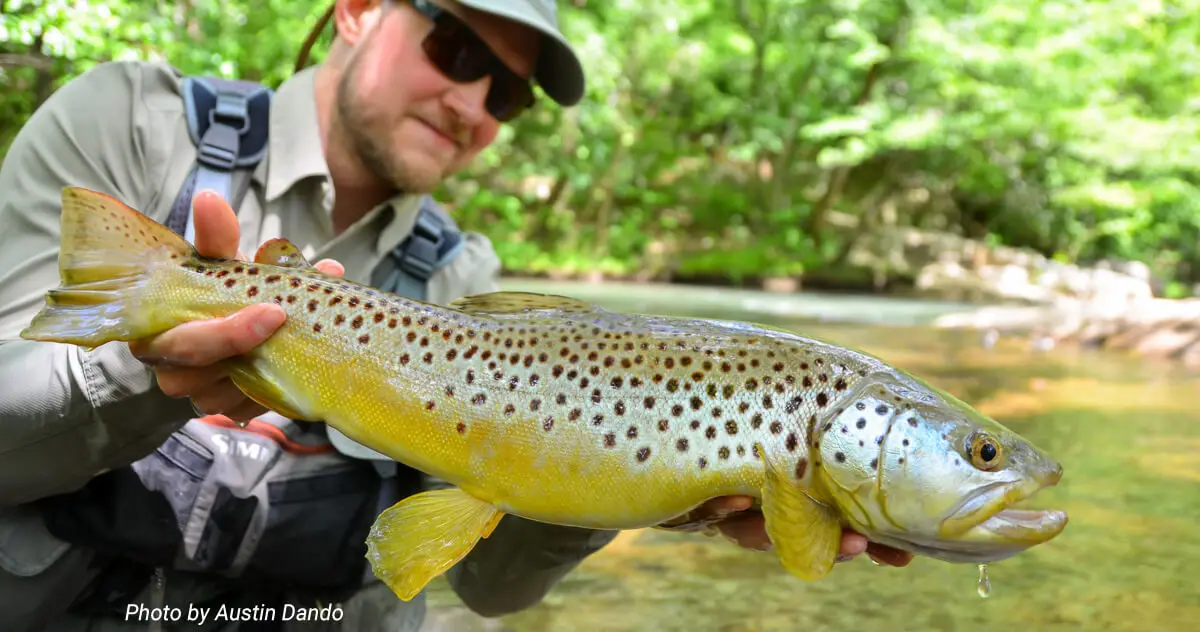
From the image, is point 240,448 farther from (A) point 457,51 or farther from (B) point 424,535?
(A) point 457,51

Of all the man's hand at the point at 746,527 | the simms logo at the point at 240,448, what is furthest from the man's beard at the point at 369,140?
the man's hand at the point at 746,527

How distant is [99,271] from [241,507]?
1079mm

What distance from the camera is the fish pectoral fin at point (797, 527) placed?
1756mm

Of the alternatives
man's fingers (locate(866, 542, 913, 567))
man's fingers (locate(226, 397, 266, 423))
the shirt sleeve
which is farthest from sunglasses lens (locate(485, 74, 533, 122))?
man's fingers (locate(866, 542, 913, 567))

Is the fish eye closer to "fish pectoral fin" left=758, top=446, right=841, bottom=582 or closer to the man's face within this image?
"fish pectoral fin" left=758, top=446, right=841, bottom=582

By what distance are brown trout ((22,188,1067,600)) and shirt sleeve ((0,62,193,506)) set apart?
32cm

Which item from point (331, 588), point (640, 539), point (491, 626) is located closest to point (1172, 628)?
point (640, 539)

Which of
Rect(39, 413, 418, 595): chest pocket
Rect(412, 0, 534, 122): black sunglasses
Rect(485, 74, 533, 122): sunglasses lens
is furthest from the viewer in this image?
Rect(485, 74, 533, 122): sunglasses lens

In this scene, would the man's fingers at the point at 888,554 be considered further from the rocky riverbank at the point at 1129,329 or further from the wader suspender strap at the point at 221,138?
the rocky riverbank at the point at 1129,329

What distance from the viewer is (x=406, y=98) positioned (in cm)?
298

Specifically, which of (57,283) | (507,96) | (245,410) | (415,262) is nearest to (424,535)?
(245,410)

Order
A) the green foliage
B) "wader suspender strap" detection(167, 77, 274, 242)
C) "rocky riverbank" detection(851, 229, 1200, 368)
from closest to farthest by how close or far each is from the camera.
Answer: "wader suspender strap" detection(167, 77, 274, 242) → "rocky riverbank" detection(851, 229, 1200, 368) → the green foliage

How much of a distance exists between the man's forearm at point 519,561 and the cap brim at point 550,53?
1.65 metres

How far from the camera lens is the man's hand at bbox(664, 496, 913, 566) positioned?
6.15 feet
